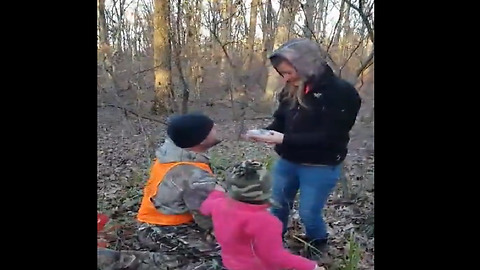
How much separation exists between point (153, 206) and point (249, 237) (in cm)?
39

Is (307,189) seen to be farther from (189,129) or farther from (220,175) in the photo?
(189,129)

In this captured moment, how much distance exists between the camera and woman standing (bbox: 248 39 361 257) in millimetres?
2348

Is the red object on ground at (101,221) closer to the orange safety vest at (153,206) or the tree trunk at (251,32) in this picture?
the orange safety vest at (153,206)

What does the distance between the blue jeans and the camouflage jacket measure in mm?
250

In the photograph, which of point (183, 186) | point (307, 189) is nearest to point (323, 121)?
point (307, 189)

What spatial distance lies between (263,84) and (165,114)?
39 cm

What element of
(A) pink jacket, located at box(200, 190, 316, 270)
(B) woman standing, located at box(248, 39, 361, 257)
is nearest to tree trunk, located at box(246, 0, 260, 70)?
(B) woman standing, located at box(248, 39, 361, 257)

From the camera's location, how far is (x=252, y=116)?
2408 mm

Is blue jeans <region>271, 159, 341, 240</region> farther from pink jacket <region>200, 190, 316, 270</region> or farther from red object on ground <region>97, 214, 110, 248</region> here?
red object on ground <region>97, 214, 110, 248</region>

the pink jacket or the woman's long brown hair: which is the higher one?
the woman's long brown hair
